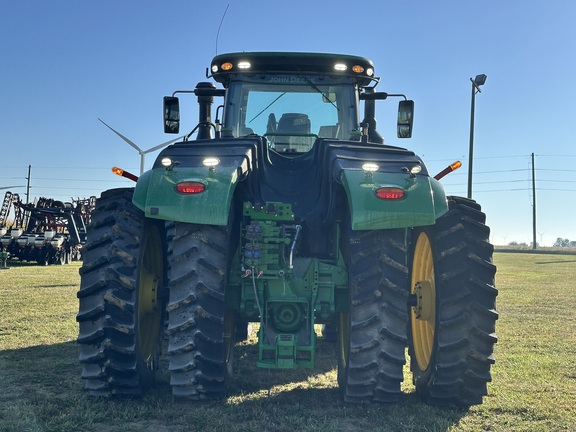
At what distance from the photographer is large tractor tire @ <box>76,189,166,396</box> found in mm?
4832

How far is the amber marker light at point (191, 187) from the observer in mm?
4574

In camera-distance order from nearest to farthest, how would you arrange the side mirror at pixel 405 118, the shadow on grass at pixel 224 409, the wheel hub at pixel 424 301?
the shadow on grass at pixel 224 409
the wheel hub at pixel 424 301
the side mirror at pixel 405 118

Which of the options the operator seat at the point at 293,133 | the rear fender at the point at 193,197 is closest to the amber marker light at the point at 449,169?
the operator seat at the point at 293,133

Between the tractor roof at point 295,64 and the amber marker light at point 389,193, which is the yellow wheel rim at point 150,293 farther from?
the tractor roof at point 295,64

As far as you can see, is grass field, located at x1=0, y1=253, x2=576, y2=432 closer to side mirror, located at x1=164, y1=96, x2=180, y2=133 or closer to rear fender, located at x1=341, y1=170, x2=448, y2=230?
rear fender, located at x1=341, y1=170, x2=448, y2=230

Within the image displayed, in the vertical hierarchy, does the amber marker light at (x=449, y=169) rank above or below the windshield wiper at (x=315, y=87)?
below

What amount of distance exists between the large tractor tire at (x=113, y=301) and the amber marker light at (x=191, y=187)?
0.75 metres

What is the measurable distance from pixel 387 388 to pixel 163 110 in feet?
14.6

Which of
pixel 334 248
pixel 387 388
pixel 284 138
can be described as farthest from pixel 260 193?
pixel 387 388

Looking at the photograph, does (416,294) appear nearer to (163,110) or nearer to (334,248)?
(334,248)

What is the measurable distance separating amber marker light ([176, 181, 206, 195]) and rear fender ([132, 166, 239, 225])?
2 centimetres

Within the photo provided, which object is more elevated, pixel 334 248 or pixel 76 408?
pixel 334 248

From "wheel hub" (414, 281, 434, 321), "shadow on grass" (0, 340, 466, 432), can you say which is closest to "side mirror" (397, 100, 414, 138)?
"wheel hub" (414, 281, 434, 321)

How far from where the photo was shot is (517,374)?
6398 mm
